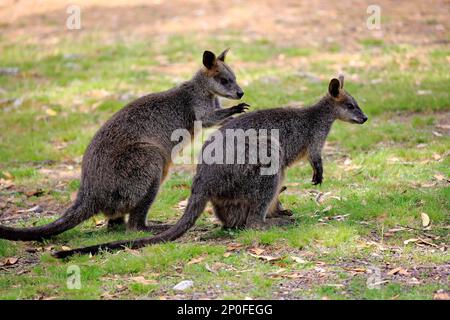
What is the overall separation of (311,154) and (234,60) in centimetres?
618

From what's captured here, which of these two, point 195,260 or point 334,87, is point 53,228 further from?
point 334,87

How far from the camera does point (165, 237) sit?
6500 millimetres

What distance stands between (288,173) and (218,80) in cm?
163

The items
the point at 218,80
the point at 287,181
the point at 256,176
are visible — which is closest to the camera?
the point at 256,176

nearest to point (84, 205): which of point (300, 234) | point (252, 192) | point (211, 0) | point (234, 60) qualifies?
point (252, 192)

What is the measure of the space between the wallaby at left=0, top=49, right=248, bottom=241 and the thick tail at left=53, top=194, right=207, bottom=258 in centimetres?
53

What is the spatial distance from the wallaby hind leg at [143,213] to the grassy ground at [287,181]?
0.55ft

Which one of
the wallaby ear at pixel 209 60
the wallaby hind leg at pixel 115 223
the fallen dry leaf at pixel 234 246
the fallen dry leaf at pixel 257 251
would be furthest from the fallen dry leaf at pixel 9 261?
the wallaby ear at pixel 209 60

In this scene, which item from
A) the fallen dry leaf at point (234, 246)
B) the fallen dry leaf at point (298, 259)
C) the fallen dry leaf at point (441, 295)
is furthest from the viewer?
the fallen dry leaf at point (234, 246)

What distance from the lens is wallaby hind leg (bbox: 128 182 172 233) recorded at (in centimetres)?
697

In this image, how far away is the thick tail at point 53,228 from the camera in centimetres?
655

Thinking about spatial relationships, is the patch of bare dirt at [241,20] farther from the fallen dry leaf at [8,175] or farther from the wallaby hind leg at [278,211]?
the wallaby hind leg at [278,211]

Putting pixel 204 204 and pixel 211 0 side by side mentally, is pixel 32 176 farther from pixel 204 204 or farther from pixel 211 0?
pixel 211 0

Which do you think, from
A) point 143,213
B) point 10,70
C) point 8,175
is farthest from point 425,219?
point 10,70
